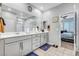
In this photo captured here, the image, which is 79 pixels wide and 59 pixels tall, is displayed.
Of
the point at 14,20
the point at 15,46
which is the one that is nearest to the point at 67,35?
the point at 14,20

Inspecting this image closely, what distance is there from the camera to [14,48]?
178 cm

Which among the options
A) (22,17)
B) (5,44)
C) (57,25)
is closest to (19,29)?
(22,17)

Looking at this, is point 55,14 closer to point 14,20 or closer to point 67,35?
point 67,35

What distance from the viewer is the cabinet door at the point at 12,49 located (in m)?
1.57

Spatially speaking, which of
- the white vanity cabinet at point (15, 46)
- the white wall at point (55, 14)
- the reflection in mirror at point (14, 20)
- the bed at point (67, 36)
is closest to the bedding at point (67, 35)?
the bed at point (67, 36)

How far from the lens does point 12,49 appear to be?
1.72 meters

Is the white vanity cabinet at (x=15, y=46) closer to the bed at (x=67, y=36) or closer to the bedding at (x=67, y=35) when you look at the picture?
the bed at (x=67, y=36)

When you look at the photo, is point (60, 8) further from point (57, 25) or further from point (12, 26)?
point (12, 26)

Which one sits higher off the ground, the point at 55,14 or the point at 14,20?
the point at 55,14

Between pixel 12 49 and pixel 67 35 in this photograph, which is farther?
pixel 67 35

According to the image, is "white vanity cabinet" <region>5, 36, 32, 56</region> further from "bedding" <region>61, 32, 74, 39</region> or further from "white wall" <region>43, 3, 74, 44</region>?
"bedding" <region>61, 32, 74, 39</region>

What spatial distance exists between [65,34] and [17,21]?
157 inches

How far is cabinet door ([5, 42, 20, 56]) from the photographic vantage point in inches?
61.8

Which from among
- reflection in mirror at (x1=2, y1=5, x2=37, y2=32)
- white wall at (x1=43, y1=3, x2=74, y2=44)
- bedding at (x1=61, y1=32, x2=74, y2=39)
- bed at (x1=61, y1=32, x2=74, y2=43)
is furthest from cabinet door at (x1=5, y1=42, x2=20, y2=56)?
bedding at (x1=61, y1=32, x2=74, y2=39)
